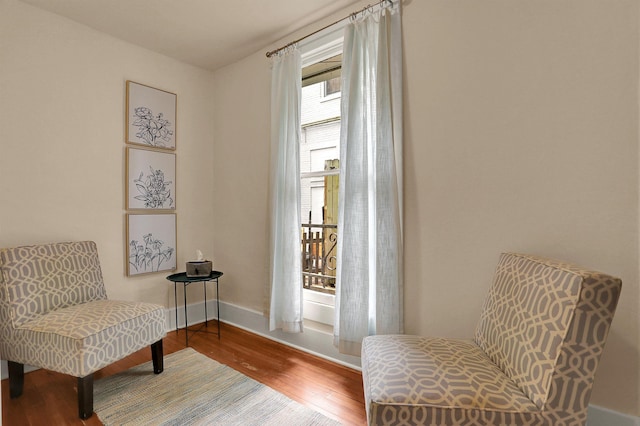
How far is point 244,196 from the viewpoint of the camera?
314cm

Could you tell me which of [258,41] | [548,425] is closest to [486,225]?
[548,425]

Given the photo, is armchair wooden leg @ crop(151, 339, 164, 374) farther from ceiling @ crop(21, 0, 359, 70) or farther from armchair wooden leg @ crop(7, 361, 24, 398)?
ceiling @ crop(21, 0, 359, 70)

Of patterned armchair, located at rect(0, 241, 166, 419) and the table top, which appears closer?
patterned armchair, located at rect(0, 241, 166, 419)

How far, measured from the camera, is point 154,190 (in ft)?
9.71

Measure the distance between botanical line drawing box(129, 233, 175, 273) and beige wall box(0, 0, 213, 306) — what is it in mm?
92

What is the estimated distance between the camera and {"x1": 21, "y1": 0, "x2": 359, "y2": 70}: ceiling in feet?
7.50

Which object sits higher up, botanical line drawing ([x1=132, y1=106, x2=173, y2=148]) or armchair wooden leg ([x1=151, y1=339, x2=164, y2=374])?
botanical line drawing ([x1=132, y1=106, x2=173, y2=148])

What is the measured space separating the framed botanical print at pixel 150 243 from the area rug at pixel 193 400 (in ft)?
3.04

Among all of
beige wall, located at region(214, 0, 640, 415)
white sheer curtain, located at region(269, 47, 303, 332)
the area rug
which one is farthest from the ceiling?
the area rug

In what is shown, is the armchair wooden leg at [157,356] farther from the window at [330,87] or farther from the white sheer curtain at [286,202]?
the window at [330,87]

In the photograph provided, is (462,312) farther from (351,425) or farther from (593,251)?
(351,425)

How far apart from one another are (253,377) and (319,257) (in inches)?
43.0

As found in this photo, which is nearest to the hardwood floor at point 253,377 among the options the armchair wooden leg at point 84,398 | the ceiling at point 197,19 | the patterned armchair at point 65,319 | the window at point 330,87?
the armchair wooden leg at point 84,398

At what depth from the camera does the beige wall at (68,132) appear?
7.25ft
